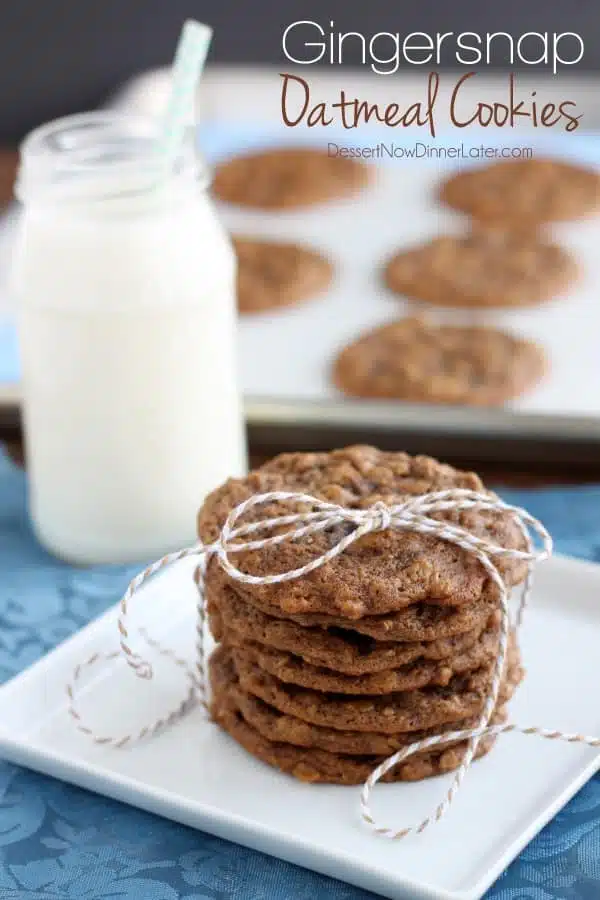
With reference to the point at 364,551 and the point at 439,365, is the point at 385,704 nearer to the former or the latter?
the point at 364,551

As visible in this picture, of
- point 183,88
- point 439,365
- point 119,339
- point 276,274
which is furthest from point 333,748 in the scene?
point 276,274

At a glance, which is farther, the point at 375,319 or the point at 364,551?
the point at 375,319

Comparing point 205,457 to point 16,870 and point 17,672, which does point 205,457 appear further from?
point 16,870

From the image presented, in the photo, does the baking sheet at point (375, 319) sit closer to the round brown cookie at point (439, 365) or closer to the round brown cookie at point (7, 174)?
the round brown cookie at point (439, 365)

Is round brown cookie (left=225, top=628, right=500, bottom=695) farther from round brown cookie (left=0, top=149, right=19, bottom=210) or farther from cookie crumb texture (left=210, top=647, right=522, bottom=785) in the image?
round brown cookie (left=0, top=149, right=19, bottom=210)

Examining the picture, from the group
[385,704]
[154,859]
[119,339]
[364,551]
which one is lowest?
[154,859]

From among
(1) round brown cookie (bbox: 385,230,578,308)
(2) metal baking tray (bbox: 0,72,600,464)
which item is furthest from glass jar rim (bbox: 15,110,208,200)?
(1) round brown cookie (bbox: 385,230,578,308)

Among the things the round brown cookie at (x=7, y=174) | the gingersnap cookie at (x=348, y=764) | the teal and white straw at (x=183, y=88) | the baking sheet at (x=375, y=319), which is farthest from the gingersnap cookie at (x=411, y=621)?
the round brown cookie at (x=7, y=174)

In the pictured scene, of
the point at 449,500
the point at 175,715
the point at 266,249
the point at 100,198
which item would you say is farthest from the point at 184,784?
the point at 266,249
